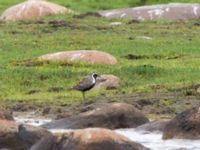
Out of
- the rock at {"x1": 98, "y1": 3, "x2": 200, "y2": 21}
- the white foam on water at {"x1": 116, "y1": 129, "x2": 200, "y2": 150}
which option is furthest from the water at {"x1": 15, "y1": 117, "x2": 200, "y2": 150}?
the rock at {"x1": 98, "y1": 3, "x2": 200, "y2": 21}

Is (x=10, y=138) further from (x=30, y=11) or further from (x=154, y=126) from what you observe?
(x=30, y=11)

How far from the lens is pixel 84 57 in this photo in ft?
81.9

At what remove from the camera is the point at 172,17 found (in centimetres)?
3725

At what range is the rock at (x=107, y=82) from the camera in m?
21.5

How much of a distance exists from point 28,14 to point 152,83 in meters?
17.3

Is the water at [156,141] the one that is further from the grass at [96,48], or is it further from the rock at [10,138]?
the grass at [96,48]

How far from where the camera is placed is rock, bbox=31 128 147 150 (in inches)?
509

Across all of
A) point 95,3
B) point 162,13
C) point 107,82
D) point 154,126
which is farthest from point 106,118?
point 95,3

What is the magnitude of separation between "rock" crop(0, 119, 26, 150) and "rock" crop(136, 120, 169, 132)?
8.35 ft

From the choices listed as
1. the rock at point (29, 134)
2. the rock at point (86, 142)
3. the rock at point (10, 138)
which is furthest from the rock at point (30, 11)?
the rock at point (86, 142)

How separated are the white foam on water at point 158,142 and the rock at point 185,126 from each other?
0.37 feet

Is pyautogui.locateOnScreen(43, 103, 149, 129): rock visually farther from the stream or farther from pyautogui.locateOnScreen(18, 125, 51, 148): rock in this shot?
pyautogui.locateOnScreen(18, 125, 51, 148): rock

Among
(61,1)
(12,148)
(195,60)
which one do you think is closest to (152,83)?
(195,60)

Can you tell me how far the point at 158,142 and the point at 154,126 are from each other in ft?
3.05
